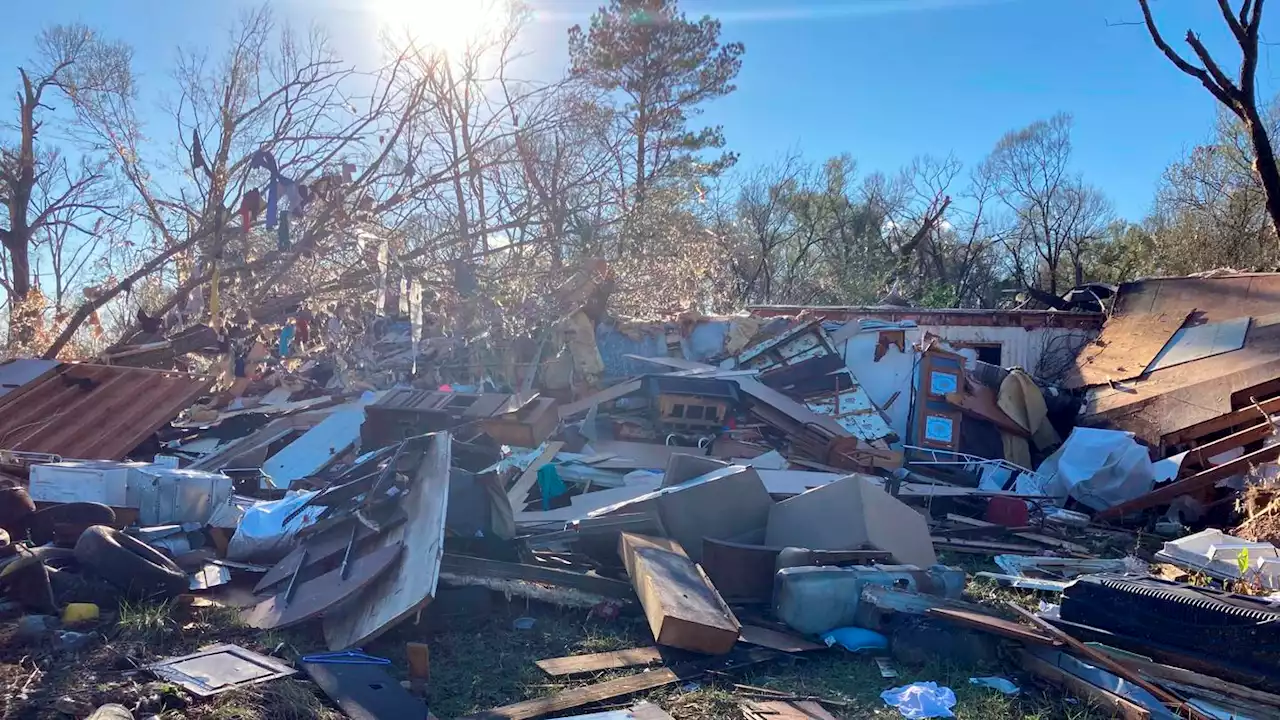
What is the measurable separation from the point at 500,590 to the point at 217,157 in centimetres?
686

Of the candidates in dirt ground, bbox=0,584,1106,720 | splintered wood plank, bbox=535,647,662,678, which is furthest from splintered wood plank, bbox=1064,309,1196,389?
splintered wood plank, bbox=535,647,662,678

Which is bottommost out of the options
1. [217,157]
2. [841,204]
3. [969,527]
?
[969,527]

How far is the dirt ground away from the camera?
140 inches

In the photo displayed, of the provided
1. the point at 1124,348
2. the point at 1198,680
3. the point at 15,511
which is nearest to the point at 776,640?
the point at 1198,680

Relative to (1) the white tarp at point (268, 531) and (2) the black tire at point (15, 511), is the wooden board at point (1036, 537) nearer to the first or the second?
(1) the white tarp at point (268, 531)

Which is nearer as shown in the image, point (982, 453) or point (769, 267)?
point (982, 453)

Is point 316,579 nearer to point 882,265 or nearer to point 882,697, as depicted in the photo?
point 882,697

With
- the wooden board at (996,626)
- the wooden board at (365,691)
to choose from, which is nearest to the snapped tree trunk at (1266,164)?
the wooden board at (996,626)

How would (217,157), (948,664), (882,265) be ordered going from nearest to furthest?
(948,664) → (217,157) → (882,265)

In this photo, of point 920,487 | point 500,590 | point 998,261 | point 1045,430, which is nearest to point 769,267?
point 998,261

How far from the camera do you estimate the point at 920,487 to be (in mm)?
8906

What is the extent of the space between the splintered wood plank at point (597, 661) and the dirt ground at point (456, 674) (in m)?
0.06

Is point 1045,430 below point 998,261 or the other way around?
below

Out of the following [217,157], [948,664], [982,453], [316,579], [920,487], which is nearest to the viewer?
[948,664]
